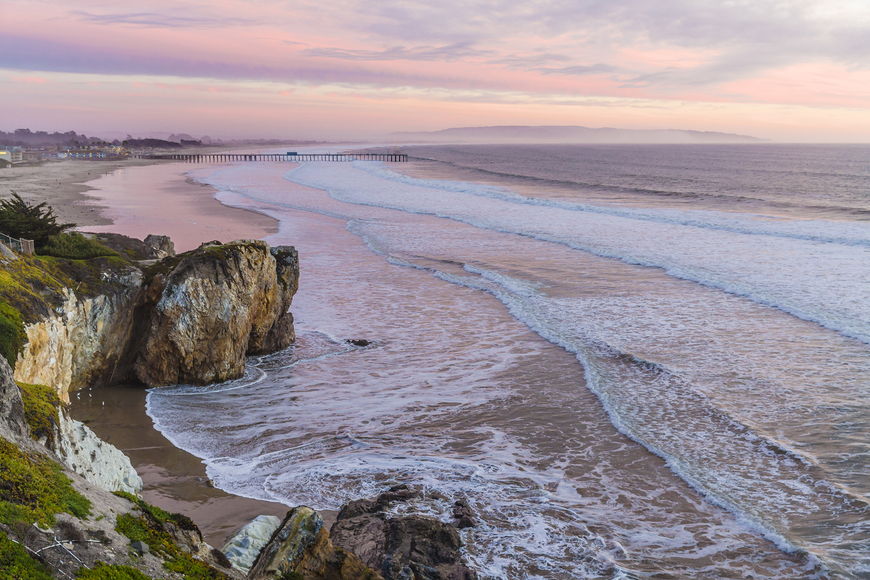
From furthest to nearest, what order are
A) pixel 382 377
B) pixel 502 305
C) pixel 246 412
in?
pixel 502 305
pixel 382 377
pixel 246 412

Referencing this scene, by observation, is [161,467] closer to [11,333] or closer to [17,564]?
[11,333]

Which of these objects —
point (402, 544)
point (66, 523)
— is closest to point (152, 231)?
point (402, 544)

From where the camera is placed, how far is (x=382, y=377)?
13.6m

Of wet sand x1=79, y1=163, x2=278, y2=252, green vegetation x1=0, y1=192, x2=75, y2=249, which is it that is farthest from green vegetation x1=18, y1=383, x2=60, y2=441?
wet sand x1=79, y1=163, x2=278, y2=252

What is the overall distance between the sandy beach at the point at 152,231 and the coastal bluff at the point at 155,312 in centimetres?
67

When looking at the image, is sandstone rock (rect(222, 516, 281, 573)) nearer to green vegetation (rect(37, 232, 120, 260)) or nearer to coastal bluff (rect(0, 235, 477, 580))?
coastal bluff (rect(0, 235, 477, 580))

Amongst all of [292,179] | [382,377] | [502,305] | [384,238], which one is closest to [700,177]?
[292,179]

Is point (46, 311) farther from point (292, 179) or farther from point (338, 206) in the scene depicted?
point (292, 179)

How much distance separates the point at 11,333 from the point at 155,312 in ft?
13.2

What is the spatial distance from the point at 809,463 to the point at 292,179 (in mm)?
65963

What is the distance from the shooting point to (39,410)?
6152 mm

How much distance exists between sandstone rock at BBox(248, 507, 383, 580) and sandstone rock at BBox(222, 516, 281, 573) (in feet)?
3.56

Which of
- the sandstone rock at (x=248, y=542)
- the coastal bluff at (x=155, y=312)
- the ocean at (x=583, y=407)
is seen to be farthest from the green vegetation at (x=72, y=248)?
the sandstone rock at (x=248, y=542)

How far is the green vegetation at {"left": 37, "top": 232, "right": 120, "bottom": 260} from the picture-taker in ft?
43.2
